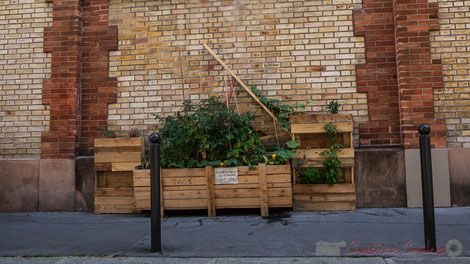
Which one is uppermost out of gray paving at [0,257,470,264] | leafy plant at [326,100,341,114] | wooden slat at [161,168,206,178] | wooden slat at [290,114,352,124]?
leafy plant at [326,100,341,114]

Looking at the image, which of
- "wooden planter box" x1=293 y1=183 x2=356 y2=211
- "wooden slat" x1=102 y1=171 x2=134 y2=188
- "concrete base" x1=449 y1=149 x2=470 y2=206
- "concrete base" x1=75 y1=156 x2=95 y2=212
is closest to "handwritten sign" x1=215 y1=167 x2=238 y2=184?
"wooden planter box" x1=293 y1=183 x2=356 y2=211

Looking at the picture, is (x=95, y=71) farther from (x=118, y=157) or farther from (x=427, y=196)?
(x=427, y=196)

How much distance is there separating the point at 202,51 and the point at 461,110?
13.5ft

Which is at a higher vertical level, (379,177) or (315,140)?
(315,140)

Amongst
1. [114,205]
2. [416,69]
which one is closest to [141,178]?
[114,205]

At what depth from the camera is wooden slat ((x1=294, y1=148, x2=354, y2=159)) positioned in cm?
461

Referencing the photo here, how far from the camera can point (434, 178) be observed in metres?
4.75

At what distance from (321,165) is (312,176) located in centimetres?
20

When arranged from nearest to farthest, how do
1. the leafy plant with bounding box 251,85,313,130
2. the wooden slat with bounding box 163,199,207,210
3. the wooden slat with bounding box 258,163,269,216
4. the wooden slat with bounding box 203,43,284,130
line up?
the wooden slat with bounding box 258,163,269,216, the wooden slat with bounding box 163,199,207,210, the leafy plant with bounding box 251,85,313,130, the wooden slat with bounding box 203,43,284,130

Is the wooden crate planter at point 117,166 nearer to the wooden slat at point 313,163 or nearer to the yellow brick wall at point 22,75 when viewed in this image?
the yellow brick wall at point 22,75

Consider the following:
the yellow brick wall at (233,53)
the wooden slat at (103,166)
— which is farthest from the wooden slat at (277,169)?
the wooden slat at (103,166)

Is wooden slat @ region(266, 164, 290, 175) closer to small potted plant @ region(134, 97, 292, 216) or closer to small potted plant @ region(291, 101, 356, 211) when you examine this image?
small potted plant @ region(134, 97, 292, 216)

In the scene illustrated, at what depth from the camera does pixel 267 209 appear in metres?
4.41

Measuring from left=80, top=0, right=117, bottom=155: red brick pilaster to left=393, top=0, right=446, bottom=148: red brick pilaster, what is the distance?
4.60 meters
